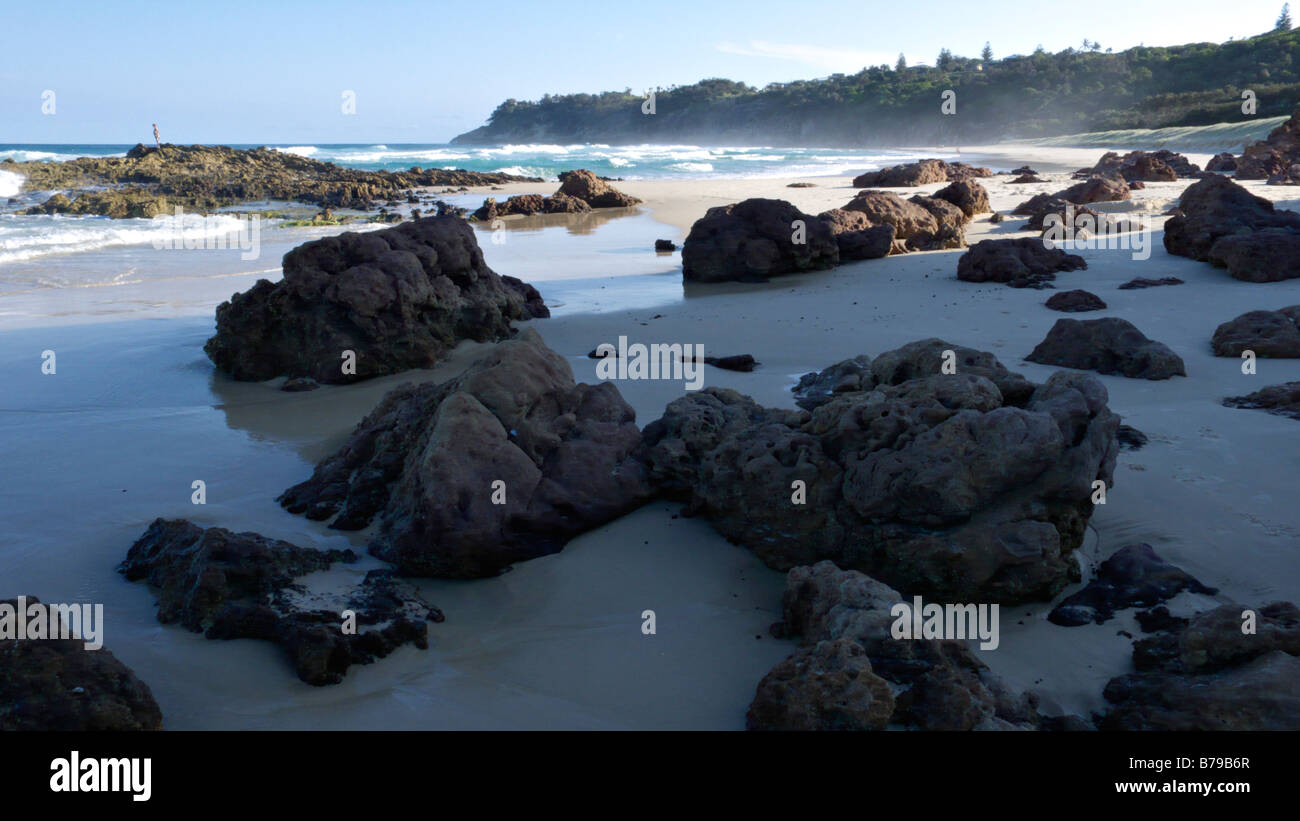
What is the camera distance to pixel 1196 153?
1375 inches

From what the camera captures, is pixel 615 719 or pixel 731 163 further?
pixel 731 163

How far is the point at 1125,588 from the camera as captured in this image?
159 inches

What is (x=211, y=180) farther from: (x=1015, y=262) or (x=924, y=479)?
(x=924, y=479)

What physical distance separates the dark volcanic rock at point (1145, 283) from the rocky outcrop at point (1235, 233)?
81cm

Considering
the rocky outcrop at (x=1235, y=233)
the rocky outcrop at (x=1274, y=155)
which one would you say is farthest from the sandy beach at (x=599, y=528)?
the rocky outcrop at (x=1274, y=155)

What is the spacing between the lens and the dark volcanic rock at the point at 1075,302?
954 cm

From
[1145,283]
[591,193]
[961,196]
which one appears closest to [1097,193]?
[961,196]

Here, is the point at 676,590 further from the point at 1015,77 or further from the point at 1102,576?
the point at 1015,77

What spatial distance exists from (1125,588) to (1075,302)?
6424 mm

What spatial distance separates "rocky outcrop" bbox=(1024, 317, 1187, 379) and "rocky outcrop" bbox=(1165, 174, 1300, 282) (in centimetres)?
470

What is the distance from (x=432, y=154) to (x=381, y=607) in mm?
71893

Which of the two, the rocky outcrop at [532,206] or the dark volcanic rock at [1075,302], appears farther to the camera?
the rocky outcrop at [532,206]

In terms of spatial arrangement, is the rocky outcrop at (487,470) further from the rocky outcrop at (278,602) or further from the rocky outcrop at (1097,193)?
the rocky outcrop at (1097,193)
